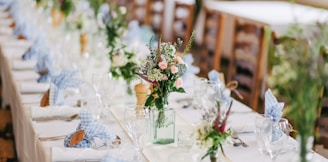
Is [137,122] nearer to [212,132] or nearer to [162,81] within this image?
[162,81]

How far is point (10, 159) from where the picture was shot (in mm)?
3014

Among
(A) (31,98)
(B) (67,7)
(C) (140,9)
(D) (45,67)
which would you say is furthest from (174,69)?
(C) (140,9)

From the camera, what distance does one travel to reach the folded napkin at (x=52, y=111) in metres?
2.49

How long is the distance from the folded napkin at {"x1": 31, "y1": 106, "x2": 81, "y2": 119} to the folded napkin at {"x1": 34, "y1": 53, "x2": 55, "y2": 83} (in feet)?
1.82

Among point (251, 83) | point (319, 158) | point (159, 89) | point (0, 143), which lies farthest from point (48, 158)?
point (251, 83)

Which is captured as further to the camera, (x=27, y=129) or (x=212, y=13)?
(x=212, y=13)

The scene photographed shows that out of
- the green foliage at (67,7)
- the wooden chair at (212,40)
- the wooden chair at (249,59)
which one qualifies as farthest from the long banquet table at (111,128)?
the wooden chair at (212,40)

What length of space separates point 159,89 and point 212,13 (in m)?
2.33

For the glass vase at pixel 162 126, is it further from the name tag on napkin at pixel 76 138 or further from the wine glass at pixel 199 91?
the wine glass at pixel 199 91

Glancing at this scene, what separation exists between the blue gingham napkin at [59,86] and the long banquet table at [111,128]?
0.29 ft

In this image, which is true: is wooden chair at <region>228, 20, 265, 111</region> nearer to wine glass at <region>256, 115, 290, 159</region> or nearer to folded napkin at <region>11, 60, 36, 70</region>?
folded napkin at <region>11, 60, 36, 70</region>

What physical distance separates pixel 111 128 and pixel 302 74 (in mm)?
1237

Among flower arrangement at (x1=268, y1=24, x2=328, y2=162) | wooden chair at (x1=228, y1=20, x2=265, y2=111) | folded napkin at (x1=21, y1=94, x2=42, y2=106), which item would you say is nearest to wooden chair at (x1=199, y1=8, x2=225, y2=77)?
wooden chair at (x1=228, y1=20, x2=265, y2=111)

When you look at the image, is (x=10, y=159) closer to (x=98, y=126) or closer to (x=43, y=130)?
(x=43, y=130)
